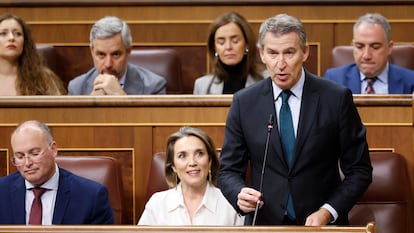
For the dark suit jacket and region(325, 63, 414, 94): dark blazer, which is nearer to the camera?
the dark suit jacket

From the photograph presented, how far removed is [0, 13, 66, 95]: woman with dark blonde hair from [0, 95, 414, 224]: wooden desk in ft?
1.04

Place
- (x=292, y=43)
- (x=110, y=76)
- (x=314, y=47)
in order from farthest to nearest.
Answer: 1. (x=314, y=47)
2. (x=110, y=76)
3. (x=292, y=43)

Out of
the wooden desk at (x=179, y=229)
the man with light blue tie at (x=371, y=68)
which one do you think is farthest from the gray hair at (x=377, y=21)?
the wooden desk at (x=179, y=229)

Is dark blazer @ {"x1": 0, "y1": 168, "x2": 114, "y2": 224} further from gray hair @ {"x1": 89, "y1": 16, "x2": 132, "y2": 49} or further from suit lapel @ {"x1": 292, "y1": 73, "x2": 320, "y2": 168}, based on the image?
gray hair @ {"x1": 89, "y1": 16, "x2": 132, "y2": 49}

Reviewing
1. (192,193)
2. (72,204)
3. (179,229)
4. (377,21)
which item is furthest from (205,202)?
(377,21)

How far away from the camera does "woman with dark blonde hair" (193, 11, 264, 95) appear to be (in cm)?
278

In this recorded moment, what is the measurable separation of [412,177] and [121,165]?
28.1 inches

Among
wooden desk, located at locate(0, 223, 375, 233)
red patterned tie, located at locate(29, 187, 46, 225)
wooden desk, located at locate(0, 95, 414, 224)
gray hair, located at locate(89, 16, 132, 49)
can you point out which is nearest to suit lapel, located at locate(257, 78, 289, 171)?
wooden desk, located at locate(0, 223, 375, 233)

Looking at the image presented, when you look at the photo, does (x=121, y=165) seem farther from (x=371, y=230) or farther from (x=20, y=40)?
(x=371, y=230)

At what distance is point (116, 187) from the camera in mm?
2314

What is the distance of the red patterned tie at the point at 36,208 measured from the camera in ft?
7.10

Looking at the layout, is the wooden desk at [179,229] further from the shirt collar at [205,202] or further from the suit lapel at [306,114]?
the shirt collar at [205,202]

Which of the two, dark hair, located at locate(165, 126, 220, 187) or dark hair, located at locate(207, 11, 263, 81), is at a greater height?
dark hair, located at locate(207, 11, 263, 81)

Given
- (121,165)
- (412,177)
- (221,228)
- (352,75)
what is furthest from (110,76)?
(221,228)
